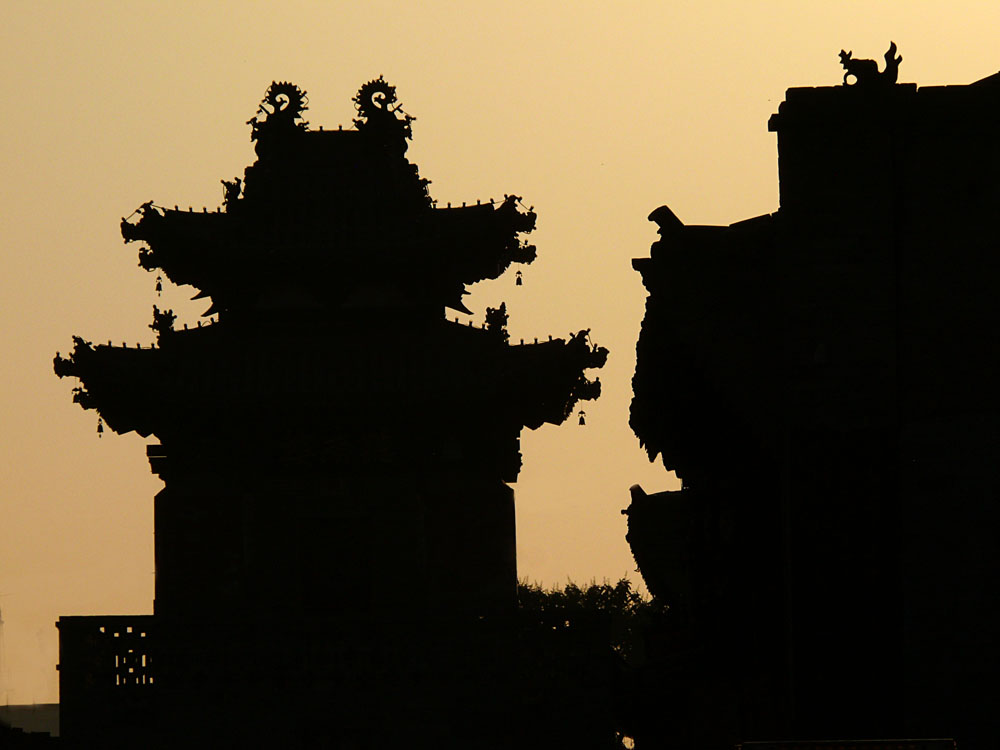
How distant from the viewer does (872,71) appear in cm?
2544

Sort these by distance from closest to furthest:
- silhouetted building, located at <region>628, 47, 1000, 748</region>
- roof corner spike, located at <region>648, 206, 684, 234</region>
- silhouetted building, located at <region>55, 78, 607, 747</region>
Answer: silhouetted building, located at <region>628, 47, 1000, 748</region>, roof corner spike, located at <region>648, 206, 684, 234</region>, silhouetted building, located at <region>55, 78, 607, 747</region>

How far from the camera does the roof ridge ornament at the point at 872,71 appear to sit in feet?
83.3

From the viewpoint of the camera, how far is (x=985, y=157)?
25.1 meters

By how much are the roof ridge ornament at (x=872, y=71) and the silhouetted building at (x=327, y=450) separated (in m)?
22.9

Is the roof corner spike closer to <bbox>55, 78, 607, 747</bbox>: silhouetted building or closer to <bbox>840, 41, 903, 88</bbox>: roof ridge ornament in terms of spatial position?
<bbox>840, 41, 903, 88</bbox>: roof ridge ornament

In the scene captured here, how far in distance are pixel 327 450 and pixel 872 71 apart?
993 inches

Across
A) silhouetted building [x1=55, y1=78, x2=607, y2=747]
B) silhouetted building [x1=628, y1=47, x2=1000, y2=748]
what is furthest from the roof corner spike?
silhouetted building [x1=55, y1=78, x2=607, y2=747]

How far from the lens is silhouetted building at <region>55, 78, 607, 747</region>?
47.1 metres

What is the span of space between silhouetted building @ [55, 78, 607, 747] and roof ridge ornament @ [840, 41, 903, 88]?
22.9 m

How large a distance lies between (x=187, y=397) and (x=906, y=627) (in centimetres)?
2606

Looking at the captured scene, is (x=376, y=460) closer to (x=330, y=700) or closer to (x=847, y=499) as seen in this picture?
(x=330, y=700)

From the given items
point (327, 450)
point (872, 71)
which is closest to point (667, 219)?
point (872, 71)

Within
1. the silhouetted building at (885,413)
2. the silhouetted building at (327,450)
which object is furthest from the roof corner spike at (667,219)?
the silhouetted building at (327,450)

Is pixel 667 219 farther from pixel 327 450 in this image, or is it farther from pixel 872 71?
pixel 327 450
